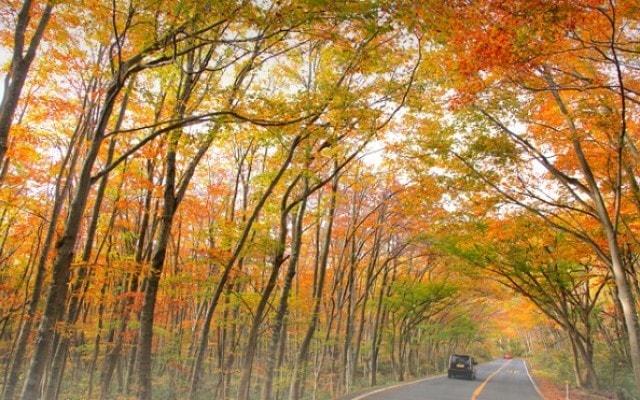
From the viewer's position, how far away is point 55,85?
12.6m

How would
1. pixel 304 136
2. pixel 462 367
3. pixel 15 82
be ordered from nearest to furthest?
pixel 15 82 → pixel 304 136 → pixel 462 367

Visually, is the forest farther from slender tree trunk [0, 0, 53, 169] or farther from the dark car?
the dark car

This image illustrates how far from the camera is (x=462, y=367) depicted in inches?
949

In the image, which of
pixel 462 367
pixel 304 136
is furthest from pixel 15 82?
pixel 462 367

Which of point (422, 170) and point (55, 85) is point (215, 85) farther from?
point (422, 170)

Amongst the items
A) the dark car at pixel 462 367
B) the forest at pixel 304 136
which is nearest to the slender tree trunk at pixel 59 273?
the forest at pixel 304 136

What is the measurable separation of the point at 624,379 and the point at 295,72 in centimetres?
1868

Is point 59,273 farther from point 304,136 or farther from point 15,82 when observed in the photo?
point 304,136

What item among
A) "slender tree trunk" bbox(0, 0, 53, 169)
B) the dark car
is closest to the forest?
"slender tree trunk" bbox(0, 0, 53, 169)

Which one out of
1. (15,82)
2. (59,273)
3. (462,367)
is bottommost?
(462,367)

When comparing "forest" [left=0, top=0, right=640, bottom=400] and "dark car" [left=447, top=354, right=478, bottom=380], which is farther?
"dark car" [left=447, top=354, right=478, bottom=380]

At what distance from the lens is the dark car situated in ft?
78.8

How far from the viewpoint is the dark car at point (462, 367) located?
945 inches

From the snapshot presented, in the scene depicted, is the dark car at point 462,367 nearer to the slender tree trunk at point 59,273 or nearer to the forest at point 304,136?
the forest at point 304,136
